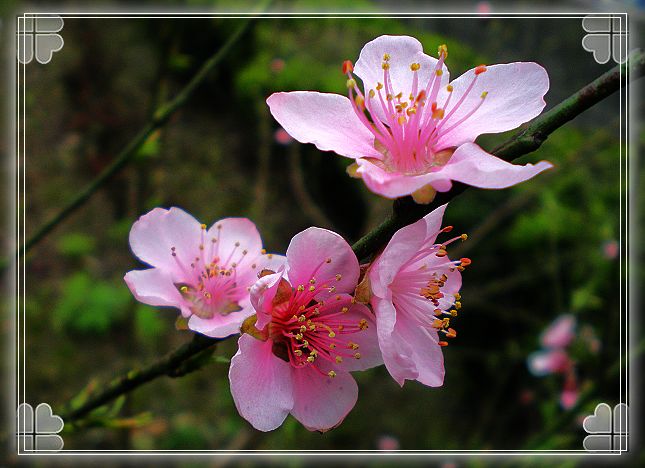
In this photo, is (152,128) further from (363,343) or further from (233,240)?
(363,343)

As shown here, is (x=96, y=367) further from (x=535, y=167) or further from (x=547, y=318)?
(x=535, y=167)

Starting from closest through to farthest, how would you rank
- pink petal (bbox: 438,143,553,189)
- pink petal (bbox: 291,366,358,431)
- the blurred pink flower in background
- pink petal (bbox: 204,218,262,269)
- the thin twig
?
→ pink petal (bbox: 438,143,553,189), pink petal (bbox: 291,366,358,431), pink petal (bbox: 204,218,262,269), the thin twig, the blurred pink flower in background

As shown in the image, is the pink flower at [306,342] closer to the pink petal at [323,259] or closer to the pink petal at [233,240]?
the pink petal at [323,259]

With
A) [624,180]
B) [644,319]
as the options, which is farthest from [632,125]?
[644,319]

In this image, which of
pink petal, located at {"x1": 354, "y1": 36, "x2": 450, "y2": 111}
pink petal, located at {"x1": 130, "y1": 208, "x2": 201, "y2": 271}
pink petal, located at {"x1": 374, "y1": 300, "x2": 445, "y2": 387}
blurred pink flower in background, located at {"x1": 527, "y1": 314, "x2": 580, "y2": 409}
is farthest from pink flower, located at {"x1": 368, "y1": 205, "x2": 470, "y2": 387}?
blurred pink flower in background, located at {"x1": 527, "y1": 314, "x2": 580, "y2": 409}

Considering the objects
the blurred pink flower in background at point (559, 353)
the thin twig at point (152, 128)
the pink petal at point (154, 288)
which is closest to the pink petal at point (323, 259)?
the pink petal at point (154, 288)

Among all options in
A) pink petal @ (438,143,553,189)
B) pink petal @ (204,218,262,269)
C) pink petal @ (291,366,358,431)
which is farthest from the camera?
pink petal @ (204,218,262,269)

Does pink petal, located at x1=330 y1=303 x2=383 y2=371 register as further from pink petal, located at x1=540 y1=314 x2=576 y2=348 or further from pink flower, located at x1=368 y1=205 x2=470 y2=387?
pink petal, located at x1=540 y1=314 x2=576 y2=348
